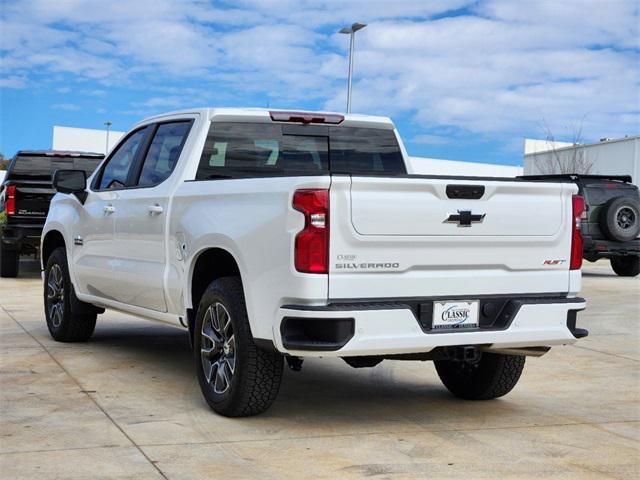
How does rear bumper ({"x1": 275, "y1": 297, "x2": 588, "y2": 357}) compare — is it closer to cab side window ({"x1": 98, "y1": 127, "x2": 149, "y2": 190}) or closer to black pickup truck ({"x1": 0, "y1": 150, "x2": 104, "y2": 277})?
cab side window ({"x1": 98, "y1": 127, "x2": 149, "y2": 190})

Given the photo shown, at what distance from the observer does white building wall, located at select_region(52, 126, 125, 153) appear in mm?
64438

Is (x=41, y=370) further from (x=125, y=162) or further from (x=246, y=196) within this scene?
(x=246, y=196)

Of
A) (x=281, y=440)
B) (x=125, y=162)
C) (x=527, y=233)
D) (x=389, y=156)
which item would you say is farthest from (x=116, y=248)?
(x=527, y=233)

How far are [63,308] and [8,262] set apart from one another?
329 inches

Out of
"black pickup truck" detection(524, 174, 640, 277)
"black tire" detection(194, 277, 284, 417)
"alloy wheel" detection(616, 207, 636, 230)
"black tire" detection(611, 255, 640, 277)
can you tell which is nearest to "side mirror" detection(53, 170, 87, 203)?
"black tire" detection(194, 277, 284, 417)

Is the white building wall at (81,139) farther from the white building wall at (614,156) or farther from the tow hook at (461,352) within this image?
the tow hook at (461,352)

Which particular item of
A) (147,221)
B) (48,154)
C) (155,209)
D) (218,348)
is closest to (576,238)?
(218,348)

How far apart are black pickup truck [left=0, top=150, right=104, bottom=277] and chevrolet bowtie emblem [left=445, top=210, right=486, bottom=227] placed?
1144cm

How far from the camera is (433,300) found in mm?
5512

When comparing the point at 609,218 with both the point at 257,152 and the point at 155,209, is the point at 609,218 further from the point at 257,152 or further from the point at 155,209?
the point at 155,209

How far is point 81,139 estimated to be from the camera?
65.9 m

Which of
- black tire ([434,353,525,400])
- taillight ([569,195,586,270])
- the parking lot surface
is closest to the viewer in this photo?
the parking lot surface

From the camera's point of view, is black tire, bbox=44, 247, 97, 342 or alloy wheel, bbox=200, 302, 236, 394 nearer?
alloy wheel, bbox=200, 302, 236, 394

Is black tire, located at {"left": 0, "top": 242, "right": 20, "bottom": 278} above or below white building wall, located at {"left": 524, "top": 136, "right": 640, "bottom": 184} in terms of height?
below
